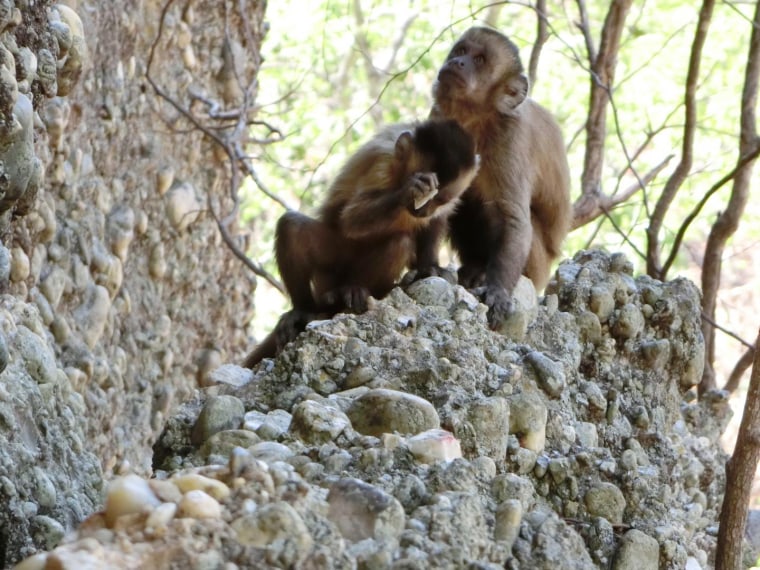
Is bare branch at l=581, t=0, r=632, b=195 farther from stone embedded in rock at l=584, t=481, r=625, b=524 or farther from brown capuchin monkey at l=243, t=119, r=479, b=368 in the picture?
stone embedded in rock at l=584, t=481, r=625, b=524

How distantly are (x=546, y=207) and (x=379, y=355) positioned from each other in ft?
7.73

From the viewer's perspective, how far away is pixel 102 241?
14.8 ft

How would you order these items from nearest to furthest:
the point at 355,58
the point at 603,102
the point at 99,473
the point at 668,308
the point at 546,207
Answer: the point at 99,473 < the point at 668,308 < the point at 546,207 < the point at 603,102 < the point at 355,58

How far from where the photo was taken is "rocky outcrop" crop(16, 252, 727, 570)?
1839 mm

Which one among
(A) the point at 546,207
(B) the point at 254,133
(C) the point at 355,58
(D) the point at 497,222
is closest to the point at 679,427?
(D) the point at 497,222

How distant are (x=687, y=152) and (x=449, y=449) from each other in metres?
3.12

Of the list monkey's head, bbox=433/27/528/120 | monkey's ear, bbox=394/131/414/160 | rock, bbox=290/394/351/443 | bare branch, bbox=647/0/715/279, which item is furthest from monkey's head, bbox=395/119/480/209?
rock, bbox=290/394/351/443

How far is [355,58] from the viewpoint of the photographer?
1296 cm

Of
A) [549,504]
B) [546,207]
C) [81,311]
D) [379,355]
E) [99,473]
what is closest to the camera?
[549,504]

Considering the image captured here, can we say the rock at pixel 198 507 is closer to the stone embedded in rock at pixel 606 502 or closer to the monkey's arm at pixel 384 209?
the stone embedded in rock at pixel 606 502

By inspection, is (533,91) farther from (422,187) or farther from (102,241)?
(422,187)

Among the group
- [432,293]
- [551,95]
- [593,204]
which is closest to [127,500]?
[432,293]

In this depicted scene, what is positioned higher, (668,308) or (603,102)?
(603,102)

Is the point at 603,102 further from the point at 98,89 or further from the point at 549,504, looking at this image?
the point at 549,504
